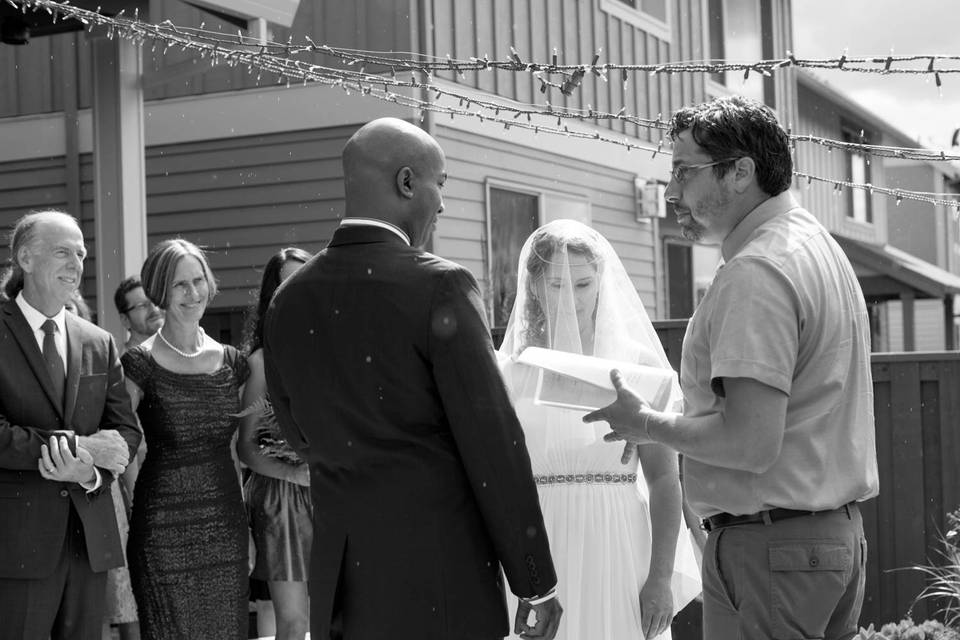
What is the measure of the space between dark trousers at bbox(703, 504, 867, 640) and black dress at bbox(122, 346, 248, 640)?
252 centimetres

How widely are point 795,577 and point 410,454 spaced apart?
850 millimetres

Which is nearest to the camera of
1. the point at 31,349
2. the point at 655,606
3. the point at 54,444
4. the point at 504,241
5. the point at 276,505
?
the point at 655,606

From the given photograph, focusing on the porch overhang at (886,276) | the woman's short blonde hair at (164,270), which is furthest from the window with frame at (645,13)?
the porch overhang at (886,276)

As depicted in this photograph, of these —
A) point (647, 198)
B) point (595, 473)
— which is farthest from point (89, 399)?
point (647, 198)

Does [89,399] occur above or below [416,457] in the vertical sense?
above

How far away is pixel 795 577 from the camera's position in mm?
2510

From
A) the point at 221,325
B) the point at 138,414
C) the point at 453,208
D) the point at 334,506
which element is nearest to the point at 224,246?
the point at 221,325

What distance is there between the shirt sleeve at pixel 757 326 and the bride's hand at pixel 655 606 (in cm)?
116

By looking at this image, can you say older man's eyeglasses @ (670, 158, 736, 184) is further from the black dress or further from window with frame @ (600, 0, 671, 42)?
window with frame @ (600, 0, 671, 42)

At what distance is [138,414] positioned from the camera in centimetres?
459

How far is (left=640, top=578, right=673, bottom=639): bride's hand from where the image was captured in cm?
345

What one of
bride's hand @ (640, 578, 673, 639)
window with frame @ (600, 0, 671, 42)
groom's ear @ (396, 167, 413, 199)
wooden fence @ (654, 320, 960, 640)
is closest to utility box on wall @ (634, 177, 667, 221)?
window with frame @ (600, 0, 671, 42)

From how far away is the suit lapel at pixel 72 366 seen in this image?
13.8 ft

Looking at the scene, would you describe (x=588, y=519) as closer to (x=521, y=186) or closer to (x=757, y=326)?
(x=757, y=326)
